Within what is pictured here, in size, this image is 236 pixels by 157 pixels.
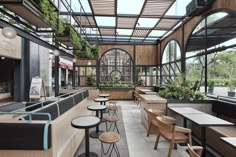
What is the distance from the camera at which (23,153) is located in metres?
2.34

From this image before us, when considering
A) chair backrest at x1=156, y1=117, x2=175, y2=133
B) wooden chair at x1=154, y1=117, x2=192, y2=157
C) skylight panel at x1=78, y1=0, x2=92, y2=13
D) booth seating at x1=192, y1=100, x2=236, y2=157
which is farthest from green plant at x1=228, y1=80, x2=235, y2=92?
skylight panel at x1=78, y1=0, x2=92, y2=13

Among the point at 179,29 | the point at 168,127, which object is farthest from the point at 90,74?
the point at 168,127

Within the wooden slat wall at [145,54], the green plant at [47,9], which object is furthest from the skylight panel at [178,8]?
the wooden slat wall at [145,54]

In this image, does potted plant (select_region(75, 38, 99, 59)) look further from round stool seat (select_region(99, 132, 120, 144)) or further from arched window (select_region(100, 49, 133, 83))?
round stool seat (select_region(99, 132, 120, 144))

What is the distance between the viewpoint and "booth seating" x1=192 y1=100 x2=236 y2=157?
3644 millimetres

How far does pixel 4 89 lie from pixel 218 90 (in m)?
8.45

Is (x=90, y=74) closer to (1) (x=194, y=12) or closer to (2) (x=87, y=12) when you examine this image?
(2) (x=87, y=12)

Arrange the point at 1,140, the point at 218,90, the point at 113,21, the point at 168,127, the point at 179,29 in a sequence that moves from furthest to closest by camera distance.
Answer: the point at 179,29 < the point at 113,21 < the point at 218,90 < the point at 168,127 < the point at 1,140

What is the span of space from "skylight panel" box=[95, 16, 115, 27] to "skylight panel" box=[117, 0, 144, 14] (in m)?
0.91

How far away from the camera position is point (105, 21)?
8.20 m

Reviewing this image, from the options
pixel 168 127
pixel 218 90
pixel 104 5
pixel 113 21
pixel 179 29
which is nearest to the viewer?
pixel 168 127

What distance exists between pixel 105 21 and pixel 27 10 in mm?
5778

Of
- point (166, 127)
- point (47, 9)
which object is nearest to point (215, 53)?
point (166, 127)

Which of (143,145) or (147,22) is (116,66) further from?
(143,145)
